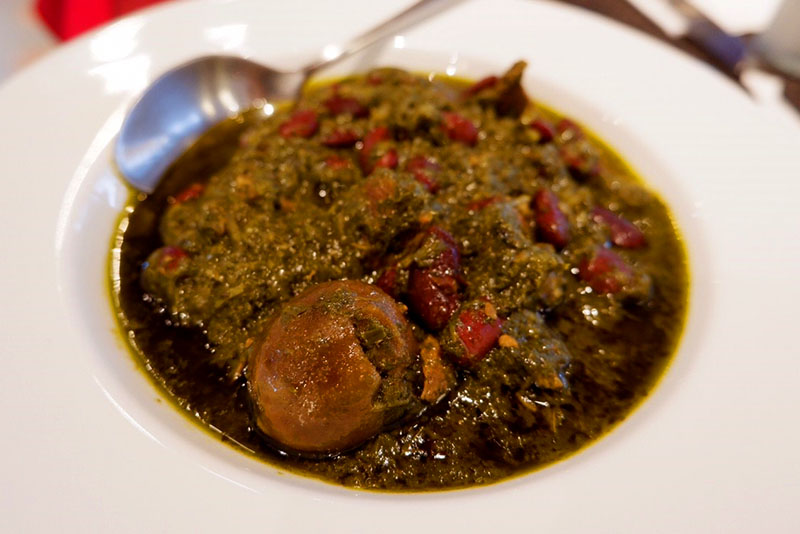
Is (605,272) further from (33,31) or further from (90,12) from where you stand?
(33,31)

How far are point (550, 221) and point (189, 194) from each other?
2100 mm

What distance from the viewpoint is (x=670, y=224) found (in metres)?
3.66

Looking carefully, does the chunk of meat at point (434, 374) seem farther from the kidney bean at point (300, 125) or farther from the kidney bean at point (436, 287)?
the kidney bean at point (300, 125)

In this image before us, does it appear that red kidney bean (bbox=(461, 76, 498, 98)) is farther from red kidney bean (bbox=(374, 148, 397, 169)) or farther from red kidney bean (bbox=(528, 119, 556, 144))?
red kidney bean (bbox=(374, 148, 397, 169))

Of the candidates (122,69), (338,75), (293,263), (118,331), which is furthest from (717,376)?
(122,69)

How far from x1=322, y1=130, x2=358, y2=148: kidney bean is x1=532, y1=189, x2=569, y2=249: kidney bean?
1253 mm

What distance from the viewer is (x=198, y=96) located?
4148mm

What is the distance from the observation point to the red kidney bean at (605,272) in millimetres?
3291

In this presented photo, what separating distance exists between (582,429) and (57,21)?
5873mm

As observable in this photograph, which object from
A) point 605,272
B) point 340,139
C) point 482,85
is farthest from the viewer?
point 482,85

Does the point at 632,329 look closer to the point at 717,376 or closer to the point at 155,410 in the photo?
the point at 717,376

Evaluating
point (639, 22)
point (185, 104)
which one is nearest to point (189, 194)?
point (185, 104)

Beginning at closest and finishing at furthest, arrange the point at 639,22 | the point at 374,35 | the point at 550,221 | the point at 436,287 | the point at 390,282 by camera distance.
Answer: the point at 436,287
the point at 390,282
the point at 550,221
the point at 374,35
the point at 639,22

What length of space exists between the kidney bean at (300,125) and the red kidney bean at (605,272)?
6.23 feet
